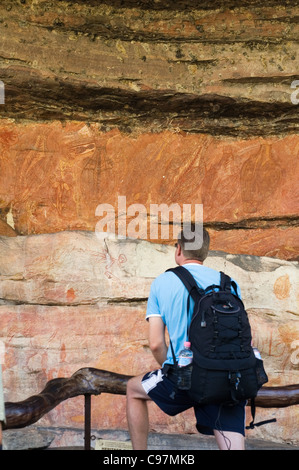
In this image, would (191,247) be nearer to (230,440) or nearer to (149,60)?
(230,440)

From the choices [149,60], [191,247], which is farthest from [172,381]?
[149,60]

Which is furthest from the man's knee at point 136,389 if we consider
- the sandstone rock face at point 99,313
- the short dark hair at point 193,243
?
the sandstone rock face at point 99,313

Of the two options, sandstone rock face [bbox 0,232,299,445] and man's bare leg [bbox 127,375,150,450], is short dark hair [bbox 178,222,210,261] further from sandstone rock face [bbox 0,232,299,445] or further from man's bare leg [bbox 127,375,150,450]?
sandstone rock face [bbox 0,232,299,445]

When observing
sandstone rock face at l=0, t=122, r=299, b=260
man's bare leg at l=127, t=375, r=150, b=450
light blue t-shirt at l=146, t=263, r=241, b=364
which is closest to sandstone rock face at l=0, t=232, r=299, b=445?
sandstone rock face at l=0, t=122, r=299, b=260

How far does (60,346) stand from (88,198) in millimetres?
1425

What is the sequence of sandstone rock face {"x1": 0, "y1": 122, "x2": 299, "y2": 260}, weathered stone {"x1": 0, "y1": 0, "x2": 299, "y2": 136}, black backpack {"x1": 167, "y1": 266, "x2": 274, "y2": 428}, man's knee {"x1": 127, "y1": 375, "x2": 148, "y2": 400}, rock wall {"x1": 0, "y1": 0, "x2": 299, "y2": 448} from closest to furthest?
black backpack {"x1": 167, "y1": 266, "x2": 274, "y2": 428} < man's knee {"x1": 127, "y1": 375, "x2": 148, "y2": 400} < rock wall {"x1": 0, "y1": 0, "x2": 299, "y2": 448} < weathered stone {"x1": 0, "y1": 0, "x2": 299, "y2": 136} < sandstone rock face {"x1": 0, "y1": 122, "x2": 299, "y2": 260}

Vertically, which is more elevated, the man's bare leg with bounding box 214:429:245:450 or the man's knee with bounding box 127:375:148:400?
the man's knee with bounding box 127:375:148:400

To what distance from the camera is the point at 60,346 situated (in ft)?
18.7

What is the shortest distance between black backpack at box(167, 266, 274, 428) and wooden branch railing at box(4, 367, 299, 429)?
55cm

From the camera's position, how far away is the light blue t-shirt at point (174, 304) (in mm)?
2977

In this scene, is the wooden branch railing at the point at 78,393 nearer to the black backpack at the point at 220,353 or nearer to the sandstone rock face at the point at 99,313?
the black backpack at the point at 220,353

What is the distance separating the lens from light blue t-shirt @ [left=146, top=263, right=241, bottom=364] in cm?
298

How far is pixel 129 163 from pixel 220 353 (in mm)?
3703

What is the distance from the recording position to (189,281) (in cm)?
300
